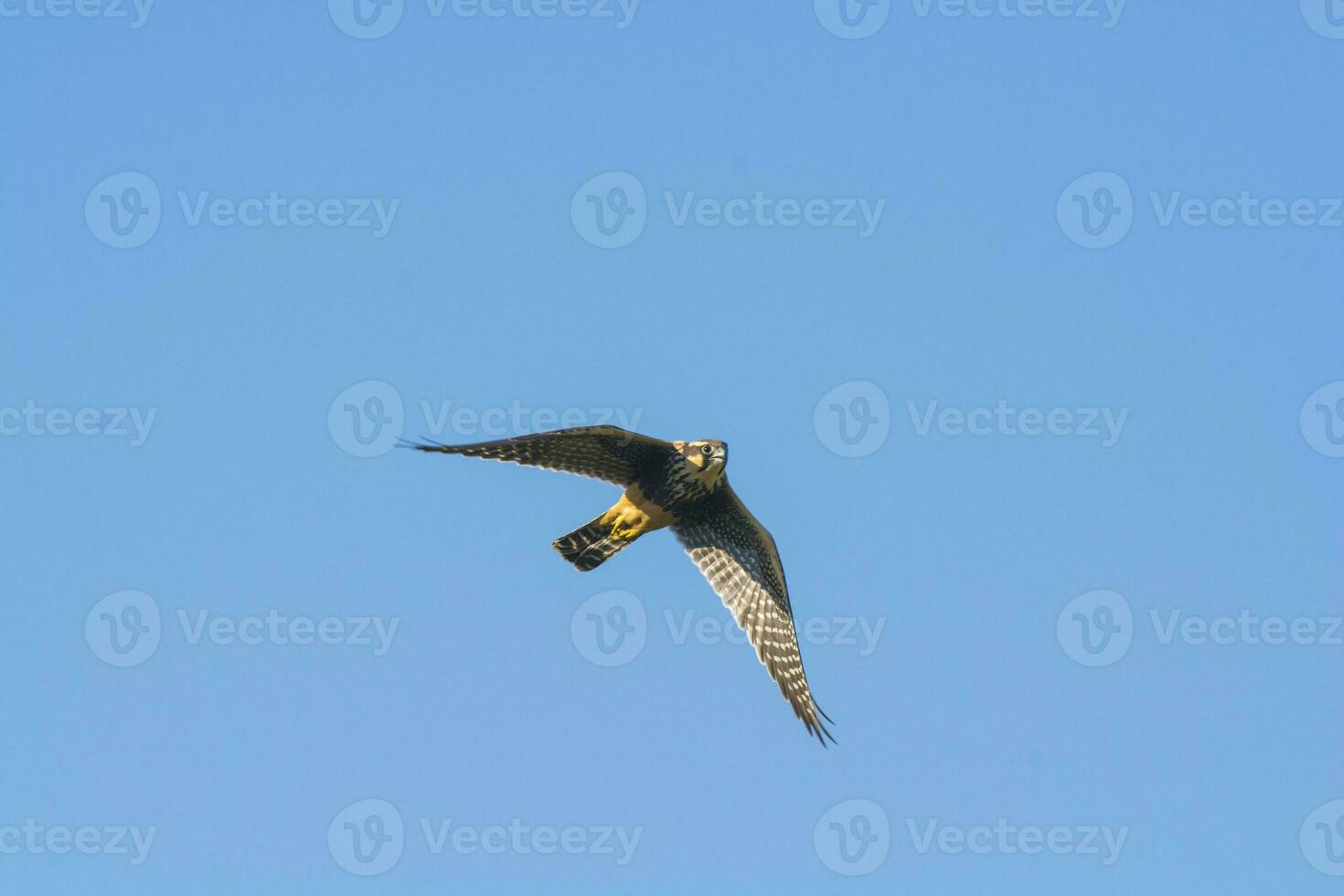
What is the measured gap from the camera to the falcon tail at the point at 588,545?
17609 mm

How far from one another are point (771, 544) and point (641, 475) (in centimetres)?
189

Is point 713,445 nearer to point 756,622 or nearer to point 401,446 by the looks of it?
point 756,622

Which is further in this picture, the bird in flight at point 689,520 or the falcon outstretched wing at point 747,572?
the falcon outstretched wing at point 747,572

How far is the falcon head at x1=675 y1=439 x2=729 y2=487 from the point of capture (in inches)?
683

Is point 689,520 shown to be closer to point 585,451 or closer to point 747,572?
point 747,572

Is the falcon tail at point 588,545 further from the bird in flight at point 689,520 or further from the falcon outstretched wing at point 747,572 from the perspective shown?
the falcon outstretched wing at point 747,572

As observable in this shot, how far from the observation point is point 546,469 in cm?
1741

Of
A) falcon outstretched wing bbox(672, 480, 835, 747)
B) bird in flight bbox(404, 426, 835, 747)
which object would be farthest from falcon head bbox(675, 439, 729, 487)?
falcon outstretched wing bbox(672, 480, 835, 747)

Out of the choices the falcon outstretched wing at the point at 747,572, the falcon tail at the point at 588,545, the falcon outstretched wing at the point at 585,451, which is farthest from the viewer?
the falcon outstretched wing at the point at 747,572

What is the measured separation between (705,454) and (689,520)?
1.75m

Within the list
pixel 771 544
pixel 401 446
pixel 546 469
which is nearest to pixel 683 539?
pixel 771 544

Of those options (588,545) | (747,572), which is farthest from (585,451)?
(747,572)

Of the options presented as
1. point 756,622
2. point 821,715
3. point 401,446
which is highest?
point 401,446

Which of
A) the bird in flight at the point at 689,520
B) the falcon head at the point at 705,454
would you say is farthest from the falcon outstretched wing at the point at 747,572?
the falcon head at the point at 705,454
